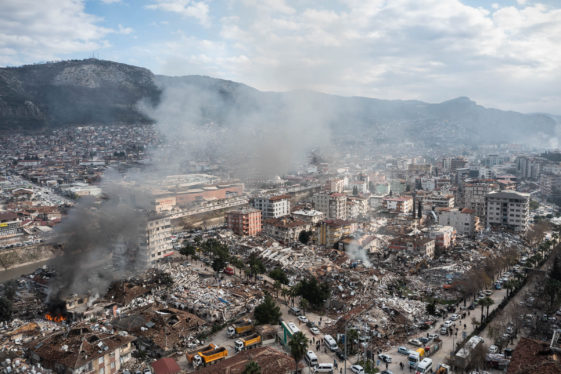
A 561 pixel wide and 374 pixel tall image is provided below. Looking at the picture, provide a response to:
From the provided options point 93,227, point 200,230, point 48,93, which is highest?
point 48,93

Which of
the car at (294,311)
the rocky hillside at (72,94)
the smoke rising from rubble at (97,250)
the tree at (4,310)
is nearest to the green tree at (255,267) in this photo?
the car at (294,311)

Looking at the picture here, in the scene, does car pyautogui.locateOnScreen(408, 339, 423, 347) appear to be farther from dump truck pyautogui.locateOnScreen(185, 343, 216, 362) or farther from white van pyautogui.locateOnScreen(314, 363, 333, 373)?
dump truck pyautogui.locateOnScreen(185, 343, 216, 362)

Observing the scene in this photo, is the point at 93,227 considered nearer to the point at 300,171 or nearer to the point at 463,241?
the point at 463,241

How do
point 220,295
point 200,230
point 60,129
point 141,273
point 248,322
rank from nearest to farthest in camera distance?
point 248,322 < point 220,295 < point 141,273 < point 200,230 < point 60,129

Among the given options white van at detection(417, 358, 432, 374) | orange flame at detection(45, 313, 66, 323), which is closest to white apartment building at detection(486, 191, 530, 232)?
white van at detection(417, 358, 432, 374)

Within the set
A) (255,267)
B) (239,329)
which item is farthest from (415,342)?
(255,267)

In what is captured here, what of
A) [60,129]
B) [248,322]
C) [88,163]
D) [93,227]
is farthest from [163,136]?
[248,322]

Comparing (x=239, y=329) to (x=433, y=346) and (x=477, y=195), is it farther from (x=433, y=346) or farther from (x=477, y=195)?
(x=477, y=195)
